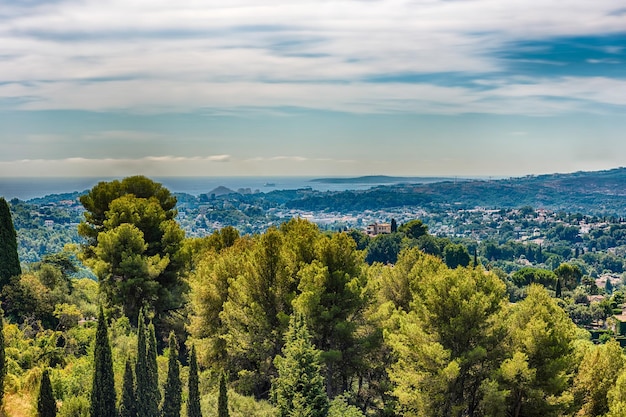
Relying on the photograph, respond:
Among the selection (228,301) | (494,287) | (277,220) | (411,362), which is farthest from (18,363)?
(277,220)

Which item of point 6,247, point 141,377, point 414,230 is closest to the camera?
point 141,377

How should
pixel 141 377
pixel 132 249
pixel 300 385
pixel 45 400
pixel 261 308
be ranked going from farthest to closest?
pixel 132 249 → pixel 261 308 → pixel 141 377 → pixel 300 385 → pixel 45 400

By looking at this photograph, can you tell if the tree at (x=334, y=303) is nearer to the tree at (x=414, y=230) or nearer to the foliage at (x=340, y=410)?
the foliage at (x=340, y=410)

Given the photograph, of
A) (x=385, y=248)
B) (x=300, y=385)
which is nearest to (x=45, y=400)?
(x=300, y=385)

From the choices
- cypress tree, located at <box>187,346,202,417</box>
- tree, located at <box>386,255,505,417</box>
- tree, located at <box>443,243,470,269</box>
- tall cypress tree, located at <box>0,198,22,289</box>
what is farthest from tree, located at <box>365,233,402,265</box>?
cypress tree, located at <box>187,346,202,417</box>

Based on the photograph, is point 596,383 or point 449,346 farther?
point 596,383

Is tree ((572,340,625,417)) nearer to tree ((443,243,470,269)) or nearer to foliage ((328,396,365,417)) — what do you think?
foliage ((328,396,365,417))

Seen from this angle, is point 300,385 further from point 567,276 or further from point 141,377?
point 567,276

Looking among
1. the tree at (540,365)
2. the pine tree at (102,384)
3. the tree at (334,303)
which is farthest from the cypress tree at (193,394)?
the tree at (540,365)
